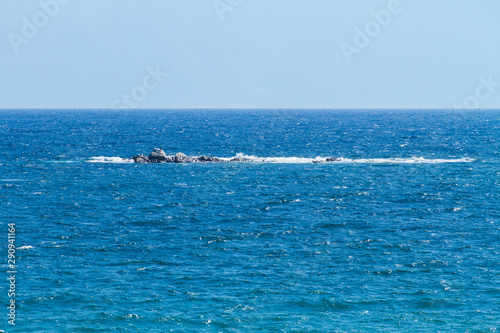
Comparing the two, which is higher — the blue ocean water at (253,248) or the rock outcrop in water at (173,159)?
the rock outcrop in water at (173,159)

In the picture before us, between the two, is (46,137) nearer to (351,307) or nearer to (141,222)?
(141,222)

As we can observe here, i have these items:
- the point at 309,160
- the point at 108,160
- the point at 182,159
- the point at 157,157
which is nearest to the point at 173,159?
the point at 182,159

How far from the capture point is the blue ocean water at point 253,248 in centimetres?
3556

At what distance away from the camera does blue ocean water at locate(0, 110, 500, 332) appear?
35.6m

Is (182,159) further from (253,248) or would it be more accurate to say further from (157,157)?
(253,248)

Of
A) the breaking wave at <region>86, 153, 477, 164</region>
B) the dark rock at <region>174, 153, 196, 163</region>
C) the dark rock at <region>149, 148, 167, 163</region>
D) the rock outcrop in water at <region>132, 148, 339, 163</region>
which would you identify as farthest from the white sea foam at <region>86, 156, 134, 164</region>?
the dark rock at <region>174, 153, 196, 163</region>

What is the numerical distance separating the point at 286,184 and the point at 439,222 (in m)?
27.5

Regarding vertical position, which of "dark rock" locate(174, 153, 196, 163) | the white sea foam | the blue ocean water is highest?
"dark rock" locate(174, 153, 196, 163)

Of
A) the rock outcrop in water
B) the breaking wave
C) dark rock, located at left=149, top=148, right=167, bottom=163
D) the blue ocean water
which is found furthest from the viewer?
the breaking wave

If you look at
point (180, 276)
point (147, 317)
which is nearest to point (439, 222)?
point (180, 276)

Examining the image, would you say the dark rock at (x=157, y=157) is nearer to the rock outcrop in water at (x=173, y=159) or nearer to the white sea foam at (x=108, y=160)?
the rock outcrop in water at (x=173, y=159)

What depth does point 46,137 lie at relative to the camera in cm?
16512

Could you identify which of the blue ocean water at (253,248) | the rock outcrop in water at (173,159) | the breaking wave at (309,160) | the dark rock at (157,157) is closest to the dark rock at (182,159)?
the rock outcrop in water at (173,159)

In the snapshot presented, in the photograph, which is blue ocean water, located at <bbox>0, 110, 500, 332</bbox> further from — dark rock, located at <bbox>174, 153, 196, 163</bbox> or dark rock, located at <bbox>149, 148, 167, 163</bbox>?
dark rock, located at <bbox>174, 153, 196, 163</bbox>
